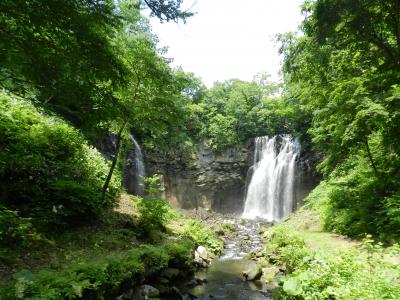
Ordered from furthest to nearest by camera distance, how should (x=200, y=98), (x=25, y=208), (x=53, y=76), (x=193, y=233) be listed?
(x=200, y=98) < (x=193, y=233) < (x=25, y=208) < (x=53, y=76)

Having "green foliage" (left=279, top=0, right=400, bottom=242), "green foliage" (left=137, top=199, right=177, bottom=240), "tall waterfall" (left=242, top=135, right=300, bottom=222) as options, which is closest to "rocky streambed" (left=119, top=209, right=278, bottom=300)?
"green foliage" (left=137, top=199, right=177, bottom=240)

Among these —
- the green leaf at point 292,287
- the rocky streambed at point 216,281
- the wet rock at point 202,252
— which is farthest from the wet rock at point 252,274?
the green leaf at point 292,287

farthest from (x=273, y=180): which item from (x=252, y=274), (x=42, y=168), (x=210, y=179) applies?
(x=42, y=168)

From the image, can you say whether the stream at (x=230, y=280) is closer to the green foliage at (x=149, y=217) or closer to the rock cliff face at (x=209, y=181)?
the green foliage at (x=149, y=217)

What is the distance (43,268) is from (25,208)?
2569 mm

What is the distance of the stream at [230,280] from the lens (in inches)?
363

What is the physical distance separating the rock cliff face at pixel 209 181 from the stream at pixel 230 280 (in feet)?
46.0

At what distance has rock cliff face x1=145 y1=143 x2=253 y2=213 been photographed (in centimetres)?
3016

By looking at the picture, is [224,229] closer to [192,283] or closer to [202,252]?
[202,252]

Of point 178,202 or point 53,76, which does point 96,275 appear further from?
point 178,202

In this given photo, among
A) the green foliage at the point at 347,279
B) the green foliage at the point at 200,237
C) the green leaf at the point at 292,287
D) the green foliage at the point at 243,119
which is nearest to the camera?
the green foliage at the point at 347,279

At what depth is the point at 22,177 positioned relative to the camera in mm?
9180

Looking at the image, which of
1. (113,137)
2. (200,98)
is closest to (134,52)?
(113,137)

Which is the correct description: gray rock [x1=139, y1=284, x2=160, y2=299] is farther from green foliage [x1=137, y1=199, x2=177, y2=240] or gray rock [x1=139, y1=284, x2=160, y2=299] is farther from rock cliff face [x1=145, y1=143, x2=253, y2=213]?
rock cliff face [x1=145, y1=143, x2=253, y2=213]
